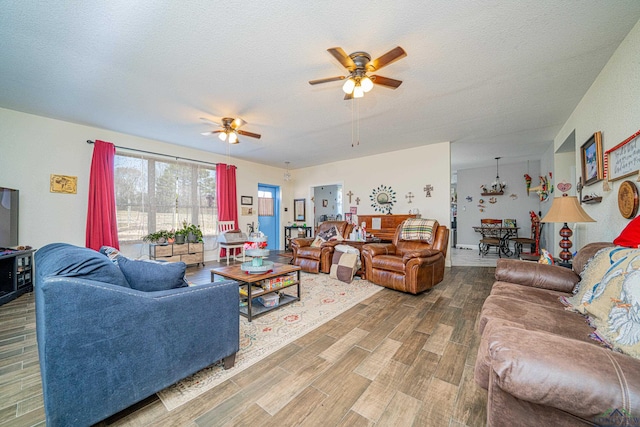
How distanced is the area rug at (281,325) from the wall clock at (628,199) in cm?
248

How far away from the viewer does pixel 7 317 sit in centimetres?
246

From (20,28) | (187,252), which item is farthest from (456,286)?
(20,28)

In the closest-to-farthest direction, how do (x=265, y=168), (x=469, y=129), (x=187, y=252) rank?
(x=469, y=129)
(x=187, y=252)
(x=265, y=168)

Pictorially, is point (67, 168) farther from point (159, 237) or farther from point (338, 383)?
point (338, 383)

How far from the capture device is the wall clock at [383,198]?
5.73 meters

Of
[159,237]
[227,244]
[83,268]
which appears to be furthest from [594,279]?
[159,237]

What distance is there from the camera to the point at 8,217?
313cm

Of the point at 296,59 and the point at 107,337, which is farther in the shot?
the point at 296,59

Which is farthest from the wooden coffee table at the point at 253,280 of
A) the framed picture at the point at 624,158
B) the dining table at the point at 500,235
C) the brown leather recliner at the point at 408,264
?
the dining table at the point at 500,235

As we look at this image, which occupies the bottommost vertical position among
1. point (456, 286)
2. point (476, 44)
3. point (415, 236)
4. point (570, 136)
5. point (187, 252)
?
point (456, 286)

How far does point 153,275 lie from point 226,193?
4531mm

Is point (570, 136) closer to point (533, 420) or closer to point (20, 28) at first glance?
point (533, 420)

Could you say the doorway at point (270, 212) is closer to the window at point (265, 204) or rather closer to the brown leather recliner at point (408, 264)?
the window at point (265, 204)

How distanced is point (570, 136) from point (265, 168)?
6524mm
